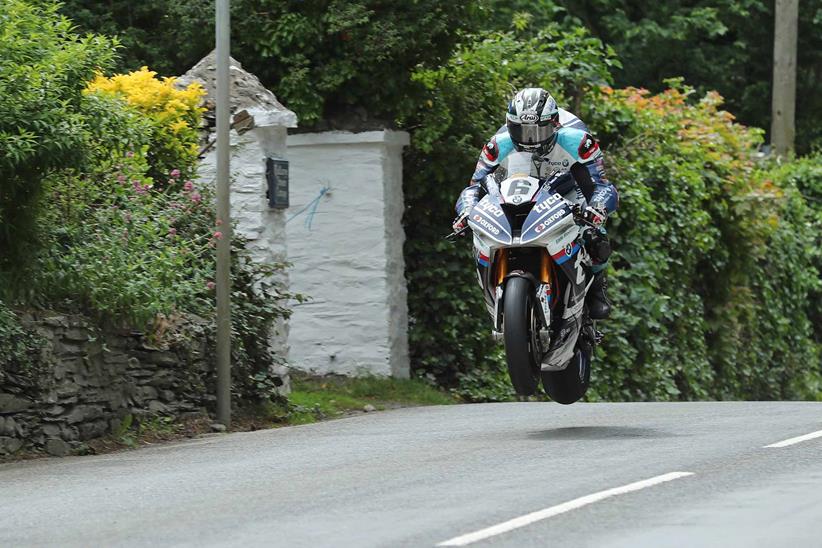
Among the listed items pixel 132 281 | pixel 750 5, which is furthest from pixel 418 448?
pixel 750 5

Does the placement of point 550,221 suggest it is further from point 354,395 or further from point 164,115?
point 354,395

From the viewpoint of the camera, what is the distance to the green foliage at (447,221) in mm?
17422

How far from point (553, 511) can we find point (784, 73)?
23.4m

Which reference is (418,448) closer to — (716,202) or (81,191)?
(81,191)

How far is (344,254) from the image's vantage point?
17156 mm

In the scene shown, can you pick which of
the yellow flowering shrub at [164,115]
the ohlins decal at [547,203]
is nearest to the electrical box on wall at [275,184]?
the yellow flowering shrub at [164,115]

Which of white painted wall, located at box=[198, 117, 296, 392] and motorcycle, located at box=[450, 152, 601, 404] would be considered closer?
motorcycle, located at box=[450, 152, 601, 404]

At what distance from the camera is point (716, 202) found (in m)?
22.3

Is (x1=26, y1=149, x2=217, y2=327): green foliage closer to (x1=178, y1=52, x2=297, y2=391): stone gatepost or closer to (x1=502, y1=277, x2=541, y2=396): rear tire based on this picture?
(x1=178, y1=52, x2=297, y2=391): stone gatepost

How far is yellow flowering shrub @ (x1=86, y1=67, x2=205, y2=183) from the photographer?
13.9 meters

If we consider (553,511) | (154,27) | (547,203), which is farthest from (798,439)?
(154,27)

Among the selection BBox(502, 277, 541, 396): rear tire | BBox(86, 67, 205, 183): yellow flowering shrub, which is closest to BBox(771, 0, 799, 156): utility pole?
BBox(86, 67, 205, 183): yellow flowering shrub

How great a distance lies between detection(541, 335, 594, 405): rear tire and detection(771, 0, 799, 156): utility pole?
60.2 ft

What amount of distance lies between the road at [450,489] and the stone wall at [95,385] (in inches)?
16.8
